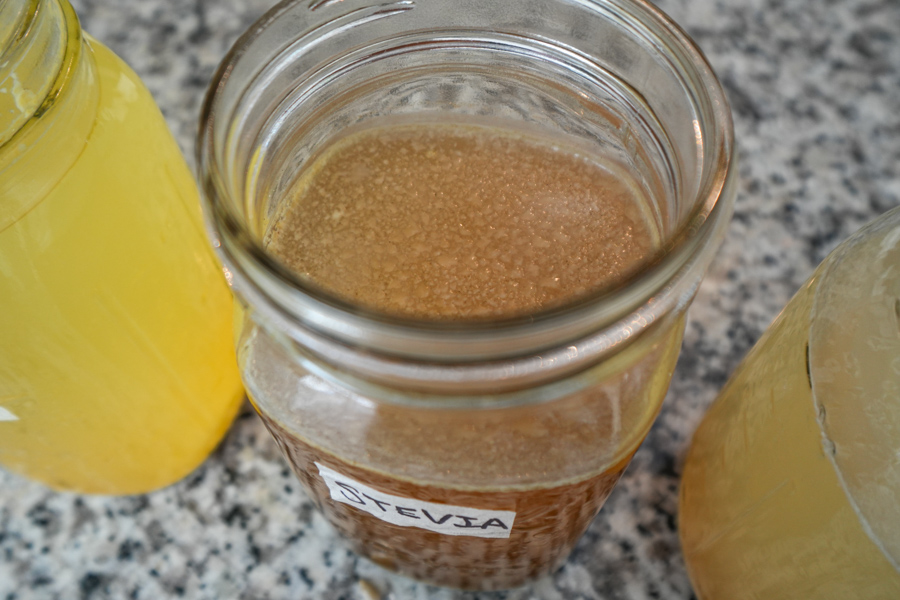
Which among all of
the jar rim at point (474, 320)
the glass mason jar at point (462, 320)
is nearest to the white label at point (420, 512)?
the glass mason jar at point (462, 320)

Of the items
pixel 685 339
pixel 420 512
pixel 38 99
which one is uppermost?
pixel 38 99

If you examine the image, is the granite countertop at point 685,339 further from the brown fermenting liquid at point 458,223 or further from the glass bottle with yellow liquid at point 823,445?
the brown fermenting liquid at point 458,223

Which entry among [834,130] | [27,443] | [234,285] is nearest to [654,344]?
[234,285]

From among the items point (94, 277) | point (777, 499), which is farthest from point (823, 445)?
point (94, 277)

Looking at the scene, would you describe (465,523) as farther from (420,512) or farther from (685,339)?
(685,339)

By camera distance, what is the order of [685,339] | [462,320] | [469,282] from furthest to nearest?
[685,339] < [469,282] < [462,320]

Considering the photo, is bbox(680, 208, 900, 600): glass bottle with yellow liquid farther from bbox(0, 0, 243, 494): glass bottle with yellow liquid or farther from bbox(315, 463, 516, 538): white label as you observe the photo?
bbox(0, 0, 243, 494): glass bottle with yellow liquid

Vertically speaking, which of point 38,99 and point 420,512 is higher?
point 38,99

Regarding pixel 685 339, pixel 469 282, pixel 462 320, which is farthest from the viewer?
pixel 685 339

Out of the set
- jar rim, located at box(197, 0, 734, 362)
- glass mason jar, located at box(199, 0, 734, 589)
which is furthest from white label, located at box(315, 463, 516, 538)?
jar rim, located at box(197, 0, 734, 362)
